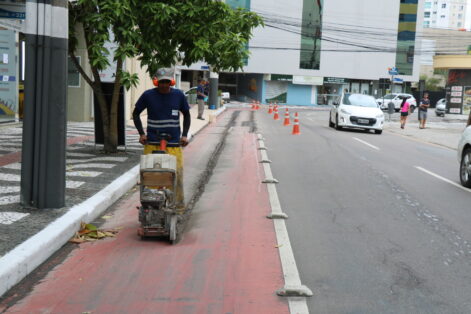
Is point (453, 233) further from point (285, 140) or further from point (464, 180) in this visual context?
point (285, 140)

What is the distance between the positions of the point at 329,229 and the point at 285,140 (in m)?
11.7

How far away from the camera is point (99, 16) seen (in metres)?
10.4

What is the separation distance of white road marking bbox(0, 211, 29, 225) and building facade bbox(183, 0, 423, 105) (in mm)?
57447

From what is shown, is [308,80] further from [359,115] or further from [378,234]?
[378,234]

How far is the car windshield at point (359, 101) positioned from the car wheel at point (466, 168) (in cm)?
1369

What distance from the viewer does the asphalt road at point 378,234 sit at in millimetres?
4594

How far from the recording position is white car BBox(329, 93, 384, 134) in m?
23.5

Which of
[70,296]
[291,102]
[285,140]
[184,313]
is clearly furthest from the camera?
[291,102]

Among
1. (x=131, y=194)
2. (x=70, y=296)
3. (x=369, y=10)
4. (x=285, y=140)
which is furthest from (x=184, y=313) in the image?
(x=369, y=10)

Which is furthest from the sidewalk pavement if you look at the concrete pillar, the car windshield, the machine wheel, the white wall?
the white wall

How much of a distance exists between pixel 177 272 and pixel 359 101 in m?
20.4

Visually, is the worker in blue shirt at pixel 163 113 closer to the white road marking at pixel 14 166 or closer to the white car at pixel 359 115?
the white road marking at pixel 14 166

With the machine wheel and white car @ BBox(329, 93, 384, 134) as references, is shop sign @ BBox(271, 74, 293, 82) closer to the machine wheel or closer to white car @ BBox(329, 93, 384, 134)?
white car @ BBox(329, 93, 384, 134)

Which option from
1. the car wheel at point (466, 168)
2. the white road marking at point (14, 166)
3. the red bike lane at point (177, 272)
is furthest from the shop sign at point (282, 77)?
the red bike lane at point (177, 272)
